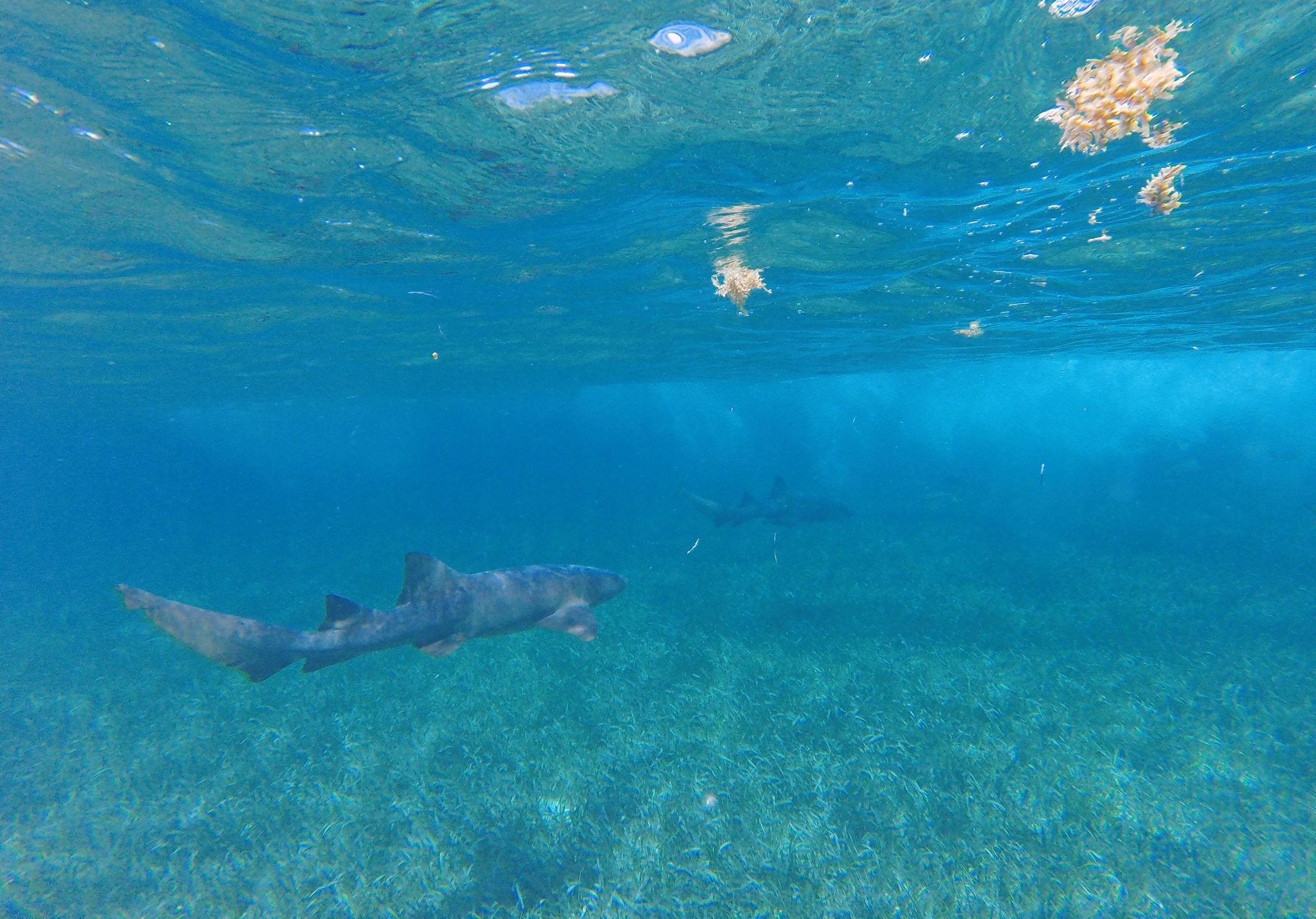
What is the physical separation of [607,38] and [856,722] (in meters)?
10.9

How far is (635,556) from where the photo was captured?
862 inches

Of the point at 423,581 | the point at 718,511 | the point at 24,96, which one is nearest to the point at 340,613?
the point at 423,581

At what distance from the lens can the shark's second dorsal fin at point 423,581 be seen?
294 inches

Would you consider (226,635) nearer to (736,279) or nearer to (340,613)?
(340,613)

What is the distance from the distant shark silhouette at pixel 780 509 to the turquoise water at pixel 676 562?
3.93ft

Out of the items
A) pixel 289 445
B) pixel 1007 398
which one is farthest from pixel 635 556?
pixel 289 445

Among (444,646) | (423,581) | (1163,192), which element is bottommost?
(444,646)

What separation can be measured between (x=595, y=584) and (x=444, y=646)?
295cm

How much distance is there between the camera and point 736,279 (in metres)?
17.2

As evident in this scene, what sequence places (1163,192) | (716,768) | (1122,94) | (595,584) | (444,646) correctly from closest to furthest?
(444,646)
(1122,94)
(716,768)
(595,584)
(1163,192)

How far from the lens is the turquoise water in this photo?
6.54m

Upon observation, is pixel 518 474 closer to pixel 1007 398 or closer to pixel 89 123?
pixel 89 123

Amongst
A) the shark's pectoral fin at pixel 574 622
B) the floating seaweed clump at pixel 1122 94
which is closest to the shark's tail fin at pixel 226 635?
the shark's pectoral fin at pixel 574 622

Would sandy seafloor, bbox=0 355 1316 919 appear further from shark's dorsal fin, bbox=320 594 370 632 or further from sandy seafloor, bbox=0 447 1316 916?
shark's dorsal fin, bbox=320 594 370 632
